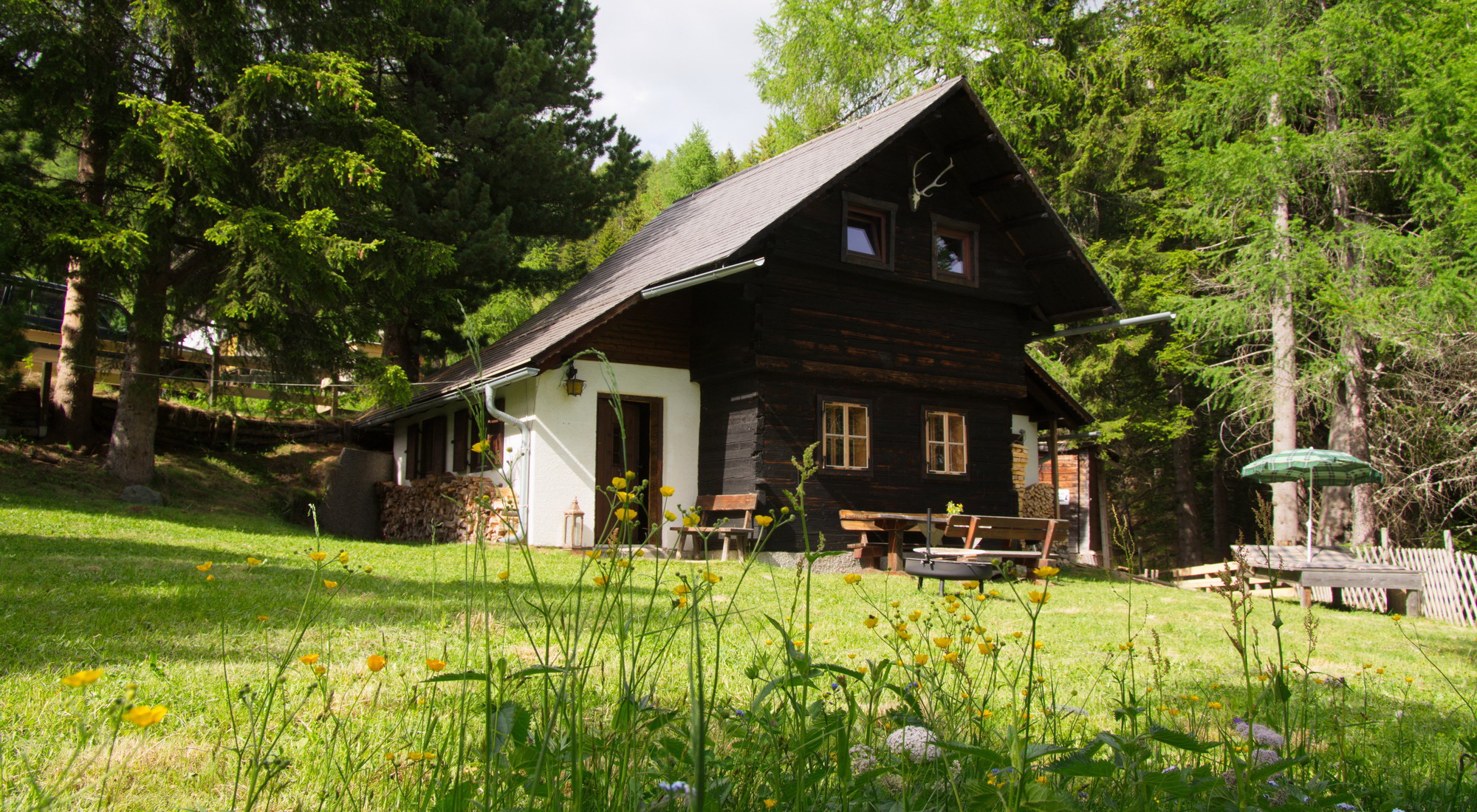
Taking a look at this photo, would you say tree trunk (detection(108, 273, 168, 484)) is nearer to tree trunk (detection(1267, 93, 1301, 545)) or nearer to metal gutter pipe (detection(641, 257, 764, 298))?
metal gutter pipe (detection(641, 257, 764, 298))

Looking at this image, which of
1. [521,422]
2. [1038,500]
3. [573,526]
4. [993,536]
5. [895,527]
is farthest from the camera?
[1038,500]

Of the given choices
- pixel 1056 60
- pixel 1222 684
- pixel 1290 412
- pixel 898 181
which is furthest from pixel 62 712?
pixel 1056 60

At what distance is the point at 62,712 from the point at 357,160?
12301 millimetres

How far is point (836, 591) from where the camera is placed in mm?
9094

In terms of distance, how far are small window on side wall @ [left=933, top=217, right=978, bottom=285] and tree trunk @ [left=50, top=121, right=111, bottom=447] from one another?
1278cm

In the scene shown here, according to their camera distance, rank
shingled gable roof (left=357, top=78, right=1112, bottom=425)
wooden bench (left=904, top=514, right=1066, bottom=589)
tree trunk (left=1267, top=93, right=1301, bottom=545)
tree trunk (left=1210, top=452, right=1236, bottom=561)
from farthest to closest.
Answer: tree trunk (left=1210, top=452, right=1236, bottom=561), tree trunk (left=1267, top=93, right=1301, bottom=545), shingled gable roof (left=357, top=78, right=1112, bottom=425), wooden bench (left=904, top=514, right=1066, bottom=589)

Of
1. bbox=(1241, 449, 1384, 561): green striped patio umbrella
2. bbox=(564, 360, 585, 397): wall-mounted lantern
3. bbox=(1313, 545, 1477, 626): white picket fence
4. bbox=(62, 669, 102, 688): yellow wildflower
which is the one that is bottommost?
bbox=(1313, 545, 1477, 626): white picket fence

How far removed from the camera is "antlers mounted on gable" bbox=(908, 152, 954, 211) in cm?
1473

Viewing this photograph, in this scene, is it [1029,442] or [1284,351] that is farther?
[1029,442]

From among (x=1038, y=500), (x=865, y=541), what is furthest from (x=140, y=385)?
(x=1038, y=500)

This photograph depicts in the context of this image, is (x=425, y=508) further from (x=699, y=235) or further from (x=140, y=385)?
(x=699, y=235)

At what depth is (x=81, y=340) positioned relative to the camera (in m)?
14.9

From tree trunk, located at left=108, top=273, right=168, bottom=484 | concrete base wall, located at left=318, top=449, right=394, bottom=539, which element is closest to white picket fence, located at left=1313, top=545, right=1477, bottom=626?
concrete base wall, located at left=318, top=449, right=394, bottom=539

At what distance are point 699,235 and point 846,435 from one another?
416cm
